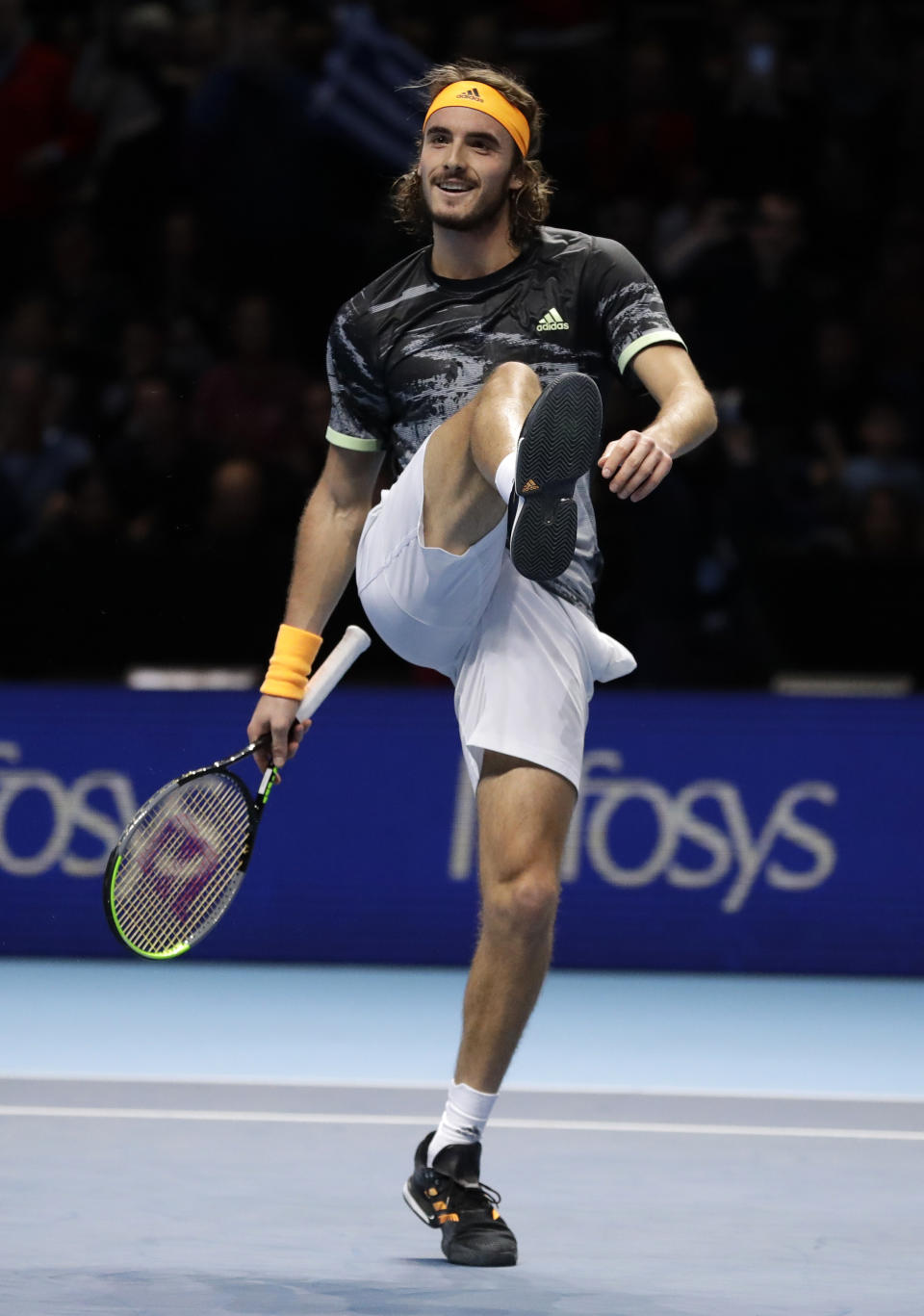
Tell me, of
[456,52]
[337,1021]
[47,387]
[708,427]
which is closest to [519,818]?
[708,427]

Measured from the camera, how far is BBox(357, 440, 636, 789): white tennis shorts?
417cm

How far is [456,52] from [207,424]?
2.42 m

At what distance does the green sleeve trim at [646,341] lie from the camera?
4141 millimetres

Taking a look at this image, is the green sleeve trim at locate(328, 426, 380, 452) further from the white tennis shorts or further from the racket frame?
the racket frame

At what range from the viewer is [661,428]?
3.78 meters

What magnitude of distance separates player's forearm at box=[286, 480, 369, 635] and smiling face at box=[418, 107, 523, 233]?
1.98 feet

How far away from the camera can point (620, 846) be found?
25.8ft

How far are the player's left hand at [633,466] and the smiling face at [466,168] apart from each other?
2.78 feet

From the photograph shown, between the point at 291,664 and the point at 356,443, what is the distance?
1.51 feet

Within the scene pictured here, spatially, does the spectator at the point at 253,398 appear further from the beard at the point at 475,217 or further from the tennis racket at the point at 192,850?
the beard at the point at 475,217

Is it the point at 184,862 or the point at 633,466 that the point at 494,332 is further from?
the point at 184,862

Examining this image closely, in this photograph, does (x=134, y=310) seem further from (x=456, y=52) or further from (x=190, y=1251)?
(x=190, y=1251)

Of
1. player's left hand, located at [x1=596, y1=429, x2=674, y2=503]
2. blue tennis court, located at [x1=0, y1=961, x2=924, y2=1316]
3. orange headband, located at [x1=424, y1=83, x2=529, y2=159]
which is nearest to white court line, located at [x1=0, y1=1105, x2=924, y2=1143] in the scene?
blue tennis court, located at [x1=0, y1=961, x2=924, y2=1316]

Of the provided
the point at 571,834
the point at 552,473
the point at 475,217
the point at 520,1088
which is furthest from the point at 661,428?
the point at 571,834
